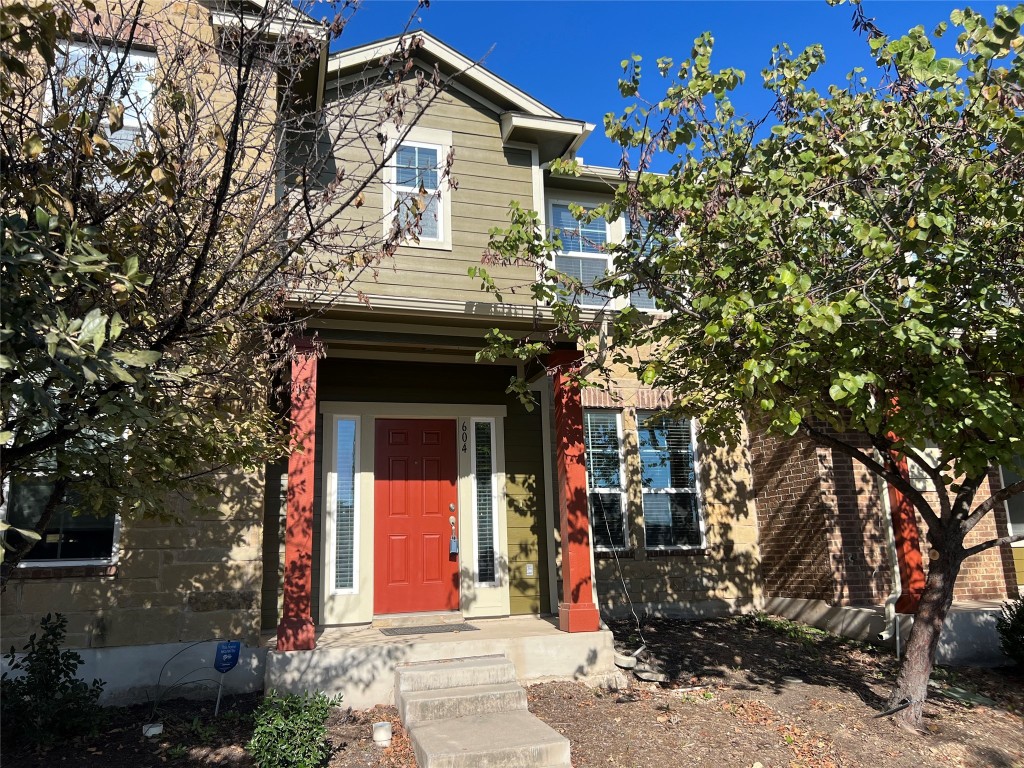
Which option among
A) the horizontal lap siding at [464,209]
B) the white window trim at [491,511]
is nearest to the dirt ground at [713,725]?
the white window trim at [491,511]

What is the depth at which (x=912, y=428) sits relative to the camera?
5.13 metres

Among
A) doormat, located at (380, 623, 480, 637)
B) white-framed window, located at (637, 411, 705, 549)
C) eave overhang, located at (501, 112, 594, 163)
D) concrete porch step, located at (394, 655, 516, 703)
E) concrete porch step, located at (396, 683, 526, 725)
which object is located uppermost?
eave overhang, located at (501, 112, 594, 163)

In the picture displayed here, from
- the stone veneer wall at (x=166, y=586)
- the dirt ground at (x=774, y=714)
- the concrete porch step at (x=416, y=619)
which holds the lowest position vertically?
the dirt ground at (x=774, y=714)

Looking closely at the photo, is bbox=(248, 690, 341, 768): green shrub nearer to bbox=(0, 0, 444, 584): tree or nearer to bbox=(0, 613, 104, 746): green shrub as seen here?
bbox=(0, 613, 104, 746): green shrub

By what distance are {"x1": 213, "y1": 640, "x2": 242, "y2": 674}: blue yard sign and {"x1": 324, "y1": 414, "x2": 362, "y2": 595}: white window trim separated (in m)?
1.85

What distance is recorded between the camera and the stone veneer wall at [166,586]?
6.01m

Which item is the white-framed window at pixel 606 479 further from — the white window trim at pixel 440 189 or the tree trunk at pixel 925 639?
the tree trunk at pixel 925 639

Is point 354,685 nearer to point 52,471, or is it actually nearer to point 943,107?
point 52,471

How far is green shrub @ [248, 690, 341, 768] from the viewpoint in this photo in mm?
4531

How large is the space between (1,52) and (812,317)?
3982 mm

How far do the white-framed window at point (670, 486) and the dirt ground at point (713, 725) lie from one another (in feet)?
6.93

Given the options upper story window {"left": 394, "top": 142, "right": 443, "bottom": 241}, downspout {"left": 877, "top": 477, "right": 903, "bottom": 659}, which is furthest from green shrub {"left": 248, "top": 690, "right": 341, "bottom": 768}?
downspout {"left": 877, "top": 477, "right": 903, "bottom": 659}

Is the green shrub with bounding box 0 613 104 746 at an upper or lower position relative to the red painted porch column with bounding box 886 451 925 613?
lower

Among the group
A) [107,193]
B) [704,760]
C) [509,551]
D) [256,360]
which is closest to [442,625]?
[509,551]
